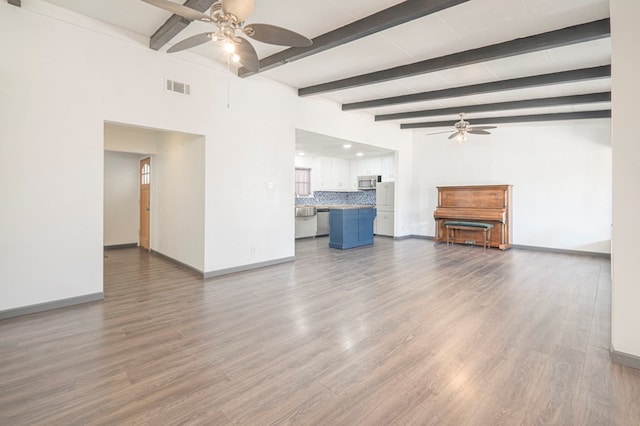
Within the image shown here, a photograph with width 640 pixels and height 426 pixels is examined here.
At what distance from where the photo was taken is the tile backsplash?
9281 millimetres

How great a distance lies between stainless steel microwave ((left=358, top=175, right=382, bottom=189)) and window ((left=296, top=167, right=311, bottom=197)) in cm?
171

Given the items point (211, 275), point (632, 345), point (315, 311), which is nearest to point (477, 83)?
point (632, 345)

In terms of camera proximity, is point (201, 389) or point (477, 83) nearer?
point (201, 389)

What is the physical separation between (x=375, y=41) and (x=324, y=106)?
2415mm

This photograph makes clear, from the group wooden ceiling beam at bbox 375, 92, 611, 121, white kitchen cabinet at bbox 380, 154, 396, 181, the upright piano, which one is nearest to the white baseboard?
wooden ceiling beam at bbox 375, 92, 611, 121

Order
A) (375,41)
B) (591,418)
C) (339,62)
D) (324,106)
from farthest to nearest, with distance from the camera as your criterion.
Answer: (324,106)
(339,62)
(375,41)
(591,418)

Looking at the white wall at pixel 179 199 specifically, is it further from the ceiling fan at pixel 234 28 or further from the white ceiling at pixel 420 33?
the ceiling fan at pixel 234 28

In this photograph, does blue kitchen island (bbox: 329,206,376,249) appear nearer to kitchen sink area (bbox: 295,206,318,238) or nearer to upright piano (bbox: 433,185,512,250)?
kitchen sink area (bbox: 295,206,318,238)

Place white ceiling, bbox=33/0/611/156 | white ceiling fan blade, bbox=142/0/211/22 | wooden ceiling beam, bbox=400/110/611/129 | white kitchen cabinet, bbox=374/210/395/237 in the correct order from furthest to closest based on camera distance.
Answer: white kitchen cabinet, bbox=374/210/395/237 < wooden ceiling beam, bbox=400/110/611/129 < white ceiling, bbox=33/0/611/156 < white ceiling fan blade, bbox=142/0/211/22

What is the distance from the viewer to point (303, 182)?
29.8ft

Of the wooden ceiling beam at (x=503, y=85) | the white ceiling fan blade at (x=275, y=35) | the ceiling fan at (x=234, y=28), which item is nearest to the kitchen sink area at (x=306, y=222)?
the wooden ceiling beam at (x=503, y=85)

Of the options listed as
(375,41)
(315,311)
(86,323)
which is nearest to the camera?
(86,323)

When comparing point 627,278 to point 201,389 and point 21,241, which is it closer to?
point 201,389

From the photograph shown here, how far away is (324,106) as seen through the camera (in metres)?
5.96
